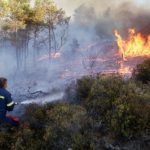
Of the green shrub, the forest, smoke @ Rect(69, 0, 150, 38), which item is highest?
smoke @ Rect(69, 0, 150, 38)

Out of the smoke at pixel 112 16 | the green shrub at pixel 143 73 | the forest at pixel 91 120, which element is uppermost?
the smoke at pixel 112 16

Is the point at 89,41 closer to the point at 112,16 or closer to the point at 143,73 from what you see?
the point at 112,16

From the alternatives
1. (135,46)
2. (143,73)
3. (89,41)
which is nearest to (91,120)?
(143,73)

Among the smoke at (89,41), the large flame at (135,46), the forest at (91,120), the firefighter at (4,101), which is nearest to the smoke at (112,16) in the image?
the smoke at (89,41)

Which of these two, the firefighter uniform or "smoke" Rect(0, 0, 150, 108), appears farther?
"smoke" Rect(0, 0, 150, 108)

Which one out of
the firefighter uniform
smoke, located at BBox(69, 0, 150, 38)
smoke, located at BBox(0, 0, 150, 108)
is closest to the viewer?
the firefighter uniform

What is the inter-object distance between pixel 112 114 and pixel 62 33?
31076 mm

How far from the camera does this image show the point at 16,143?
395 inches

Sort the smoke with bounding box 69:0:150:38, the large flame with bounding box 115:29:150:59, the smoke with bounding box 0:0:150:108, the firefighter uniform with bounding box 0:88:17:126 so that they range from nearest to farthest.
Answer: the firefighter uniform with bounding box 0:88:17:126 < the large flame with bounding box 115:29:150:59 < the smoke with bounding box 0:0:150:108 < the smoke with bounding box 69:0:150:38

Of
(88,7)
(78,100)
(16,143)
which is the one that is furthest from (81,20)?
(16,143)

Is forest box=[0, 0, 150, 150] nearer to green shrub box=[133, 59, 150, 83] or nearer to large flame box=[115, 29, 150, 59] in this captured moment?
green shrub box=[133, 59, 150, 83]

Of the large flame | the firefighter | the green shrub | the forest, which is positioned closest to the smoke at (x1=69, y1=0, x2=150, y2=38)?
the large flame

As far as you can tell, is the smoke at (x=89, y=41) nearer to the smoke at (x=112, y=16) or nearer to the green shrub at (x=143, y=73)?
the smoke at (x=112, y=16)

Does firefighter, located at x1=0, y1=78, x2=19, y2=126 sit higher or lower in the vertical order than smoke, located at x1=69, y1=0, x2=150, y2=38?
lower
